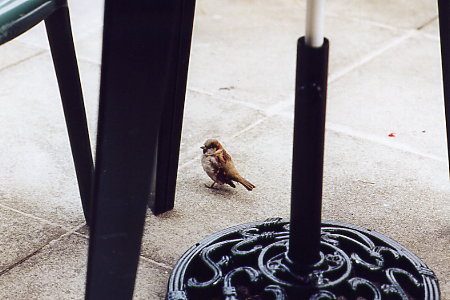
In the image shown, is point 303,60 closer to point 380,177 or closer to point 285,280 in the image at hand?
point 285,280

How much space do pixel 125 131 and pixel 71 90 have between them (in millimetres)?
838

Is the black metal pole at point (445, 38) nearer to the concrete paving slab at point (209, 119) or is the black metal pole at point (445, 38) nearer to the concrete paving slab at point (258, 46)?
the concrete paving slab at point (209, 119)

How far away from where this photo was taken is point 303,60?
1.79m

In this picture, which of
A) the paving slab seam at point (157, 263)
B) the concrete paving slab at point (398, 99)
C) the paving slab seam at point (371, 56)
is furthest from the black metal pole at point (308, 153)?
the paving slab seam at point (371, 56)

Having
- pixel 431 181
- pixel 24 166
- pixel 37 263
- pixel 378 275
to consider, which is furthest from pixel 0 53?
pixel 378 275

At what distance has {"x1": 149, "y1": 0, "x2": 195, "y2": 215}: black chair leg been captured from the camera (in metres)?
2.26

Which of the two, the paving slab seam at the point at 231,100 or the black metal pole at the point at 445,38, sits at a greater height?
the black metal pole at the point at 445,38

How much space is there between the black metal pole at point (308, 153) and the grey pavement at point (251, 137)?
1.48 ft

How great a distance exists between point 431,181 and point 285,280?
1032 mm

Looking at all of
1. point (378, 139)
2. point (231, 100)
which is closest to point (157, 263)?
point (378, 139)

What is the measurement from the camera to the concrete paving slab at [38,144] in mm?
2674

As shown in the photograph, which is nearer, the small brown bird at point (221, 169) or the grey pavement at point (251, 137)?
the grey pavement at point (251, 137)

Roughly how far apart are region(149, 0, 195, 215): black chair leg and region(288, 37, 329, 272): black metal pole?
557mm

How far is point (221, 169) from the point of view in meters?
2.67
